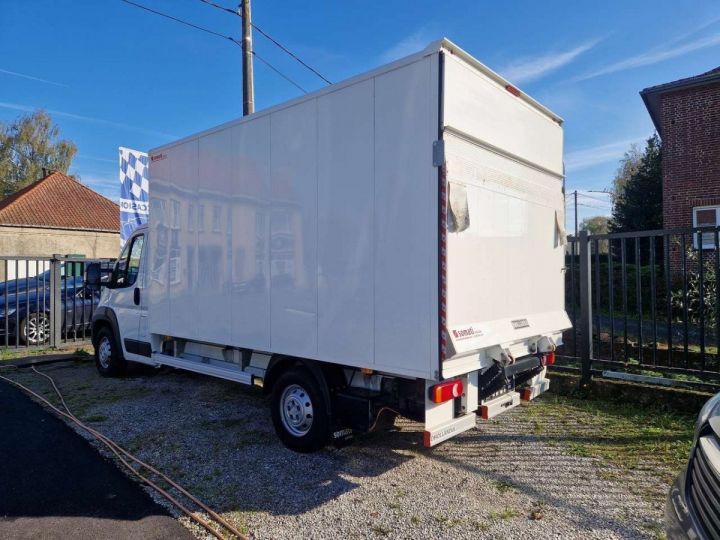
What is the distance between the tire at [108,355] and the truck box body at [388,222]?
8.52 ft

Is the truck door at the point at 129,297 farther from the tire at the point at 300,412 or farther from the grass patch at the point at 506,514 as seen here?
the grass patch at the point at 506,514

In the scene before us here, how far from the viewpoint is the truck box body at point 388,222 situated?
10.9ft

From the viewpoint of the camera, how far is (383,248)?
11.6ft

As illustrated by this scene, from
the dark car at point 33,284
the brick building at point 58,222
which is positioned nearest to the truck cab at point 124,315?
the dark car at point 33,284

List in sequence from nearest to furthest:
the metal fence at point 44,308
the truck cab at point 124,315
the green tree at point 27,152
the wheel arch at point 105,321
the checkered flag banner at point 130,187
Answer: the truck cab at point 124,315, the wheel arch at point 105,321, the metal fence at point 44,308, the checkered flag banner at point 130,187, the green tree at point 27,152

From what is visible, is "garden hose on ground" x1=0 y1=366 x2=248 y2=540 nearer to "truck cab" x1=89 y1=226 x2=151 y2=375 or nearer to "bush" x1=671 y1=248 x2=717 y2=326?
"truck cab" x1=89 y1=226 x2=151 y2=375

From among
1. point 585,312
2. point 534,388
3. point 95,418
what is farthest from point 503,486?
point 95,418

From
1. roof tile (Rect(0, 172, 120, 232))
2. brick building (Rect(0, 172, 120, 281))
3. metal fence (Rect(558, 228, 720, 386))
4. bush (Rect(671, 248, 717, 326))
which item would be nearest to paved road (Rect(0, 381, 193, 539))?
metal fence (Rect(558, 228, 720, 386))

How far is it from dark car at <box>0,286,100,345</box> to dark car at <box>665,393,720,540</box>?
34.7ft

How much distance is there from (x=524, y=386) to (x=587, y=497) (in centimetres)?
121

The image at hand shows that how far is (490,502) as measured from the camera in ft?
11.3

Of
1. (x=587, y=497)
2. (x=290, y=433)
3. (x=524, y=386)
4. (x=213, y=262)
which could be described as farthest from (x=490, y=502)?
(x=213, y=262)

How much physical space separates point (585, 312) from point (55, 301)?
10.1 metres

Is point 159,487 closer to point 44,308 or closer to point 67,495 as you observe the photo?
point 67,495
